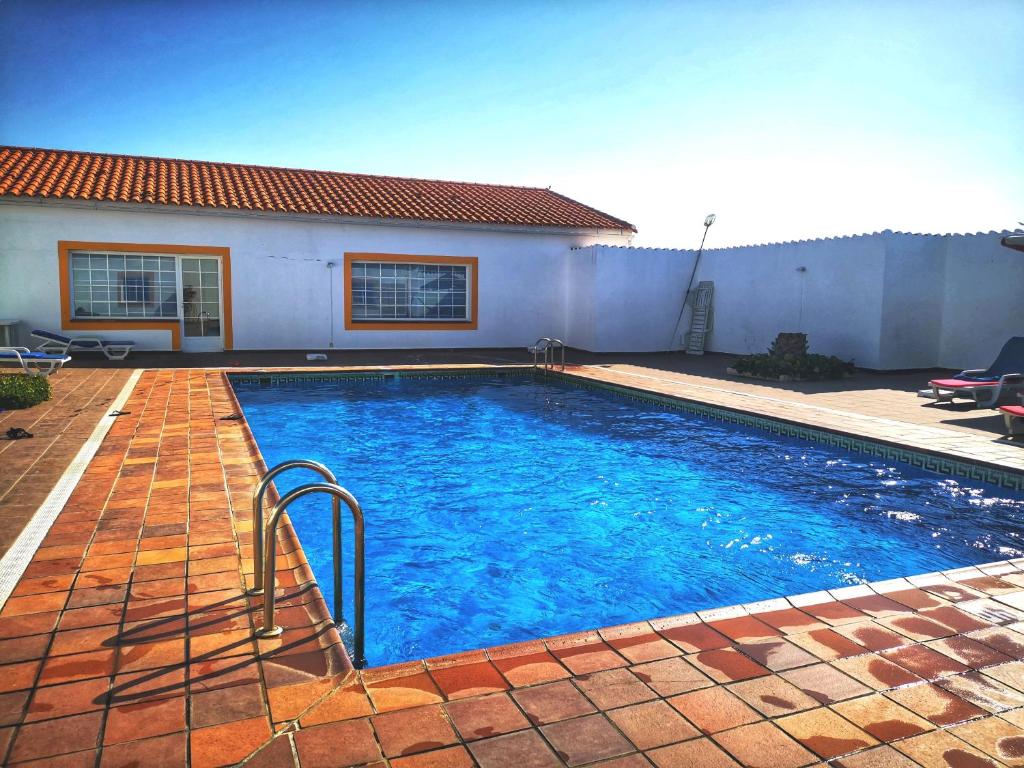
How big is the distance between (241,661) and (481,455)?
224 inches

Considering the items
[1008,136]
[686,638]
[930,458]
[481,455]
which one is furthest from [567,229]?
[686,638]

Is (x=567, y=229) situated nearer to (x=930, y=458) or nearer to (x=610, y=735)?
(x=930, y=458)

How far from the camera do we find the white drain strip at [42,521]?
134 inches

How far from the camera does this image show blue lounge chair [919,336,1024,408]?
32.1 feet

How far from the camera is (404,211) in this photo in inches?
666

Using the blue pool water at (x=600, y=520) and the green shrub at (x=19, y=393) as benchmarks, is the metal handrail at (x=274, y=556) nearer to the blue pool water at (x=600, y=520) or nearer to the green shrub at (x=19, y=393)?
the blue pool water at (x=600, y=520)

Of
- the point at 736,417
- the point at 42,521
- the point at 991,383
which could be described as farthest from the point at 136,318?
the point at 991,383

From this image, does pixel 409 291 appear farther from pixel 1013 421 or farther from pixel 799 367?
pixel 1013 421

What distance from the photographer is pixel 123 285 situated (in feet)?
49.0

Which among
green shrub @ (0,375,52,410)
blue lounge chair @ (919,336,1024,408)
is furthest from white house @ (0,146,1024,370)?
green shrub @ (0,375,52,410)

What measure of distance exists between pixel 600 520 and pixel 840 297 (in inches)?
428

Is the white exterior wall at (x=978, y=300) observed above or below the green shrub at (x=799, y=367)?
above

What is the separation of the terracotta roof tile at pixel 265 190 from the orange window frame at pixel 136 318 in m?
0.98

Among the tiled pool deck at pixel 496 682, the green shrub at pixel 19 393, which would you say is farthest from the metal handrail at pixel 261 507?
the green shrub at pixel 19 393
